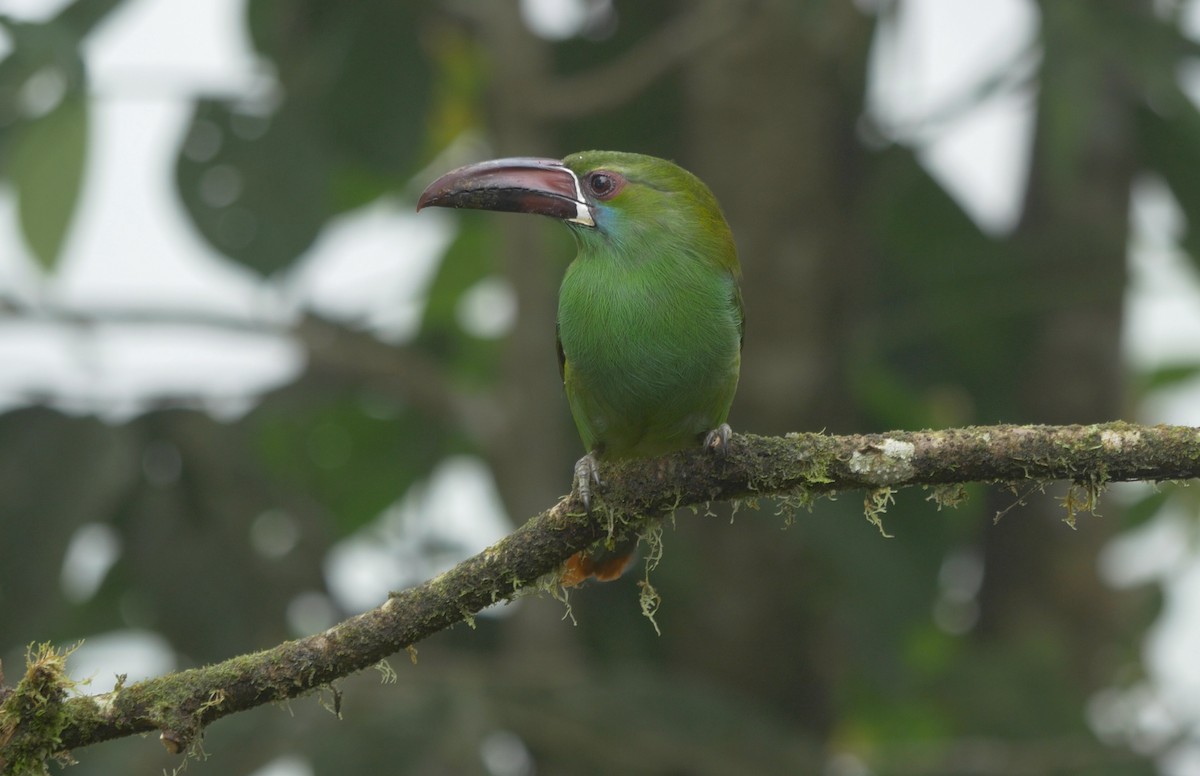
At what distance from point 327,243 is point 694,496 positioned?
A: 9.19 feet

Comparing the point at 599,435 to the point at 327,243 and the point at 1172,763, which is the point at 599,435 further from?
the point at 1172,763

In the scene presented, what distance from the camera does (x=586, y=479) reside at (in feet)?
7.76

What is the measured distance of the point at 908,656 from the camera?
19.2 ft

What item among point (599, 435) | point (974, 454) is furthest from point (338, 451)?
point (974, 454)

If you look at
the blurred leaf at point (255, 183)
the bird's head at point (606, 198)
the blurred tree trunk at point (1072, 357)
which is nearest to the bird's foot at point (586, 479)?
the bird's head at point (606, 198)

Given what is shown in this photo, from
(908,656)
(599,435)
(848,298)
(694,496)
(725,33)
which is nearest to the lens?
(694,496)

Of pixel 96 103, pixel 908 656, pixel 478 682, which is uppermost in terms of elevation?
pixel 96 103

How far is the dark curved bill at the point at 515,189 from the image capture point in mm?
Result: 3049

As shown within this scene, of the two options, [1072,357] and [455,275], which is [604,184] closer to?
[455,275]

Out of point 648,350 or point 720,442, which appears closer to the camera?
point 720,442

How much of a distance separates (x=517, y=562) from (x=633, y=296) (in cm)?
92

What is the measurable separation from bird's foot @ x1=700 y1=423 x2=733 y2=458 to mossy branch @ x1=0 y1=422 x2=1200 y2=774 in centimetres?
3

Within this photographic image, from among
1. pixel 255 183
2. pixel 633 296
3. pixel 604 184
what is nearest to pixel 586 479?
pixel 633 296

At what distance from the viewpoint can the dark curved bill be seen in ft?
10.0
